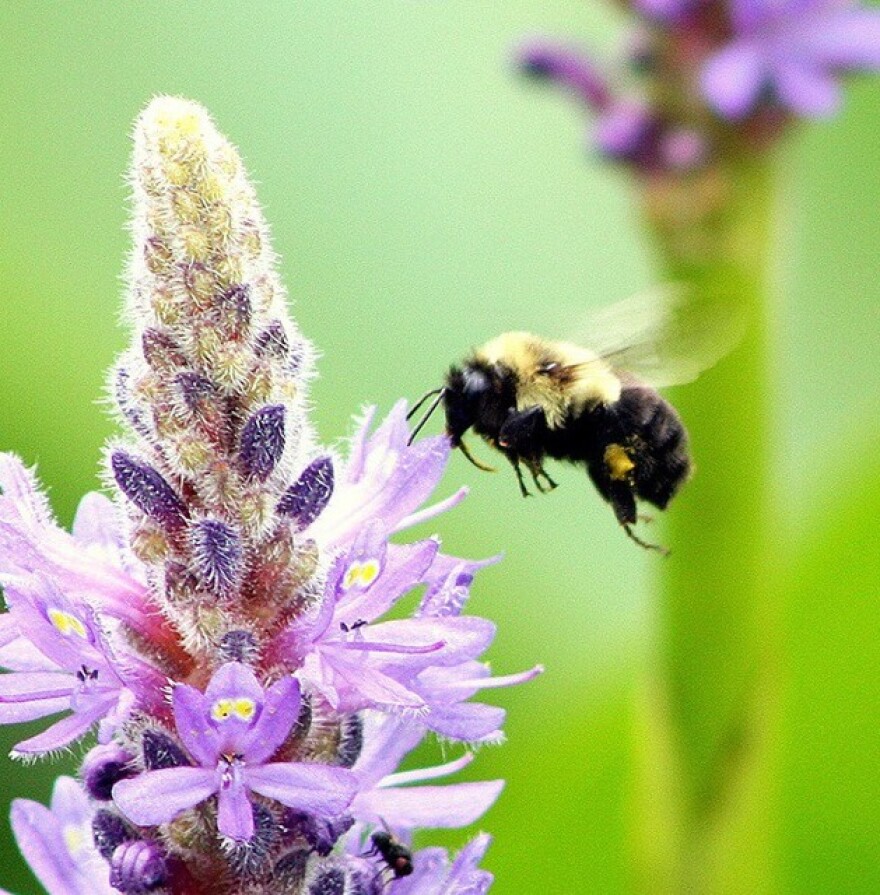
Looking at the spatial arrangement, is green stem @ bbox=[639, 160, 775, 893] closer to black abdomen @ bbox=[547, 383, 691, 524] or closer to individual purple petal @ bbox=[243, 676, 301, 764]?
black abdomen @ bbox=[547, 383, 691, 524]

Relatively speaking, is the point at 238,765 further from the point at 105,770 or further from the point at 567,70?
the point at 567,70

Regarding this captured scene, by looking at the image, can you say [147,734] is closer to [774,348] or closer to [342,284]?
[774,348]

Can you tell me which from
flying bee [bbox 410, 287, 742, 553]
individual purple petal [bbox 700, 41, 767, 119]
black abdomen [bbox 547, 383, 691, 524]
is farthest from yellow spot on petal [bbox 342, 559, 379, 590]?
individual purple petal [bbox 700, 41, 767, 119]

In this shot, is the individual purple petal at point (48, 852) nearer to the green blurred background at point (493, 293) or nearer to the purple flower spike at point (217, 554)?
the purple flower spike at point (217, 554)

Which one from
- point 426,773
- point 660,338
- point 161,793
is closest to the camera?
point 161,793

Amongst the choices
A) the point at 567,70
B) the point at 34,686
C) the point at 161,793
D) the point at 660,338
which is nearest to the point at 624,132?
Answer: the point at 567,70

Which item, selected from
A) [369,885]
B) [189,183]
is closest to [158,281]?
[189,183]
